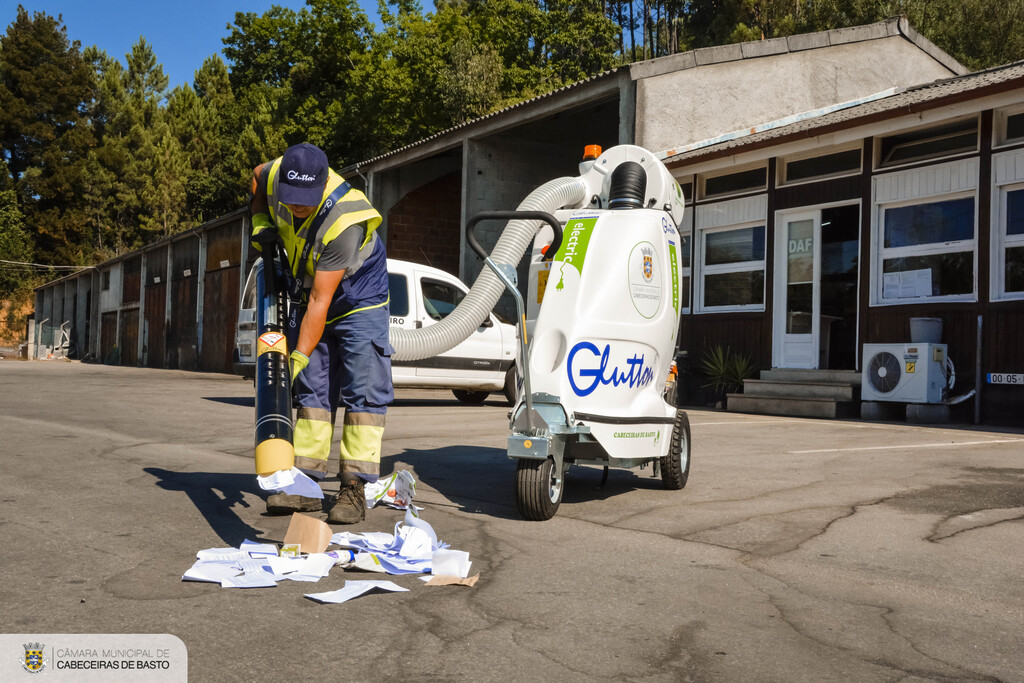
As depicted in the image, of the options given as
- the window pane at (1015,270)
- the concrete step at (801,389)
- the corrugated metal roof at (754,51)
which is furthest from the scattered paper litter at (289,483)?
the corrugated metal roof at (754,51)

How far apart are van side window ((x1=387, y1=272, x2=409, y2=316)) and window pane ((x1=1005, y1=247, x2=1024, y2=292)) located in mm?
7765

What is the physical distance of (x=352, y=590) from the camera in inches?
135

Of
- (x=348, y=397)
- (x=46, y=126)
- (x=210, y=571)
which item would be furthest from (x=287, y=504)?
(x=46, y=126)

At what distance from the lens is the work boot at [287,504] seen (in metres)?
4.74

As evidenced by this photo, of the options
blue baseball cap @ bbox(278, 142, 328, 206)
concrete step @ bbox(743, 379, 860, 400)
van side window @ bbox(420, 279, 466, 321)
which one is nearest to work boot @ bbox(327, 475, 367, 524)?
blue baseball cap @ bbox(278, 142, 328, 206)

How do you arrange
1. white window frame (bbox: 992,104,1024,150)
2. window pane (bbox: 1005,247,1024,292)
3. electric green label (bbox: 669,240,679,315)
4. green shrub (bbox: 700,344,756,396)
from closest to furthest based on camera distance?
1. electric green label (bbox: 669,240,679,315)
2. window pane (bbox: 1005,247,1024,292)
3. white window frame (bbox: 992,104,1024,150)
4. green shrub (bbox: 700,344,756,396)

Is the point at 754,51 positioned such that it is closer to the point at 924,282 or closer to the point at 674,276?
the point at 924,282

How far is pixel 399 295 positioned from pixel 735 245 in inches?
237

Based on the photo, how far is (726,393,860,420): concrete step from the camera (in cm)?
1273

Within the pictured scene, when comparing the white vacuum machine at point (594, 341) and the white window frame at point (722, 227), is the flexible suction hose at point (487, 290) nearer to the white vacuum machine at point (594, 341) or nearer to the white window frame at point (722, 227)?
the white vacuum machine at point (594, 341)

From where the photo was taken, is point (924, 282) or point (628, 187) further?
point (924, 282)

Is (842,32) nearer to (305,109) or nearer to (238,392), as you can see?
(238,392)

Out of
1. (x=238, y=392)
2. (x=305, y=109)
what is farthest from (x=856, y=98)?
(x=305, y=109)

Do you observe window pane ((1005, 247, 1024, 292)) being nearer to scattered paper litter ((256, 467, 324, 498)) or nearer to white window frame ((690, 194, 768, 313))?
white window frame ((690, 194, 768, 313))
